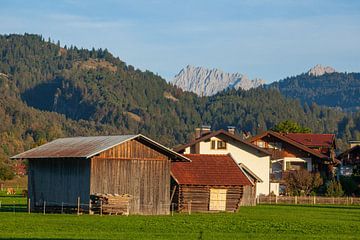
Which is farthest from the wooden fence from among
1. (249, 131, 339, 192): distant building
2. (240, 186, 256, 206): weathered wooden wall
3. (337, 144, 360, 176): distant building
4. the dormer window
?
A: (337, 144, 360, 176): distant building

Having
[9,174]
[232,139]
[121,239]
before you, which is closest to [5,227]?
[121,239]

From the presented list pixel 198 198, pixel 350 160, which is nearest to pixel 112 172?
pixel 198 198

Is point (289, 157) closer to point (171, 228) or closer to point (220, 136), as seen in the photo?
point (220, 136)

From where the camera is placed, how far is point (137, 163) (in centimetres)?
5828

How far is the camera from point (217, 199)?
210 feet

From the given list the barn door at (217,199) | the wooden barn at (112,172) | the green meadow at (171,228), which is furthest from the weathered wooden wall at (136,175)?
the barn door at (217,199)

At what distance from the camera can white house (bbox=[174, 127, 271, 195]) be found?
90.7 m

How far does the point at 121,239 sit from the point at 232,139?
5661cm

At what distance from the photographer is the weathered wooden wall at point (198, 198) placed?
6294 centimetres

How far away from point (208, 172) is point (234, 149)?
27.7 m

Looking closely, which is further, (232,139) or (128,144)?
(232,139)

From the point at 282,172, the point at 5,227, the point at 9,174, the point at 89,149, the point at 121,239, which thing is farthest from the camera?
the point at 9,174

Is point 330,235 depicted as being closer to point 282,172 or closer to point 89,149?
point 89,149

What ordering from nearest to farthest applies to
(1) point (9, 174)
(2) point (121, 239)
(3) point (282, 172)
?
1. (2) point (121, 239)
2. (3) point (282, 172)
3. (1) point (9, 174)
